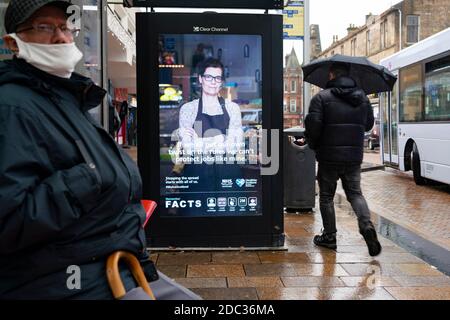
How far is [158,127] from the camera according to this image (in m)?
5.25

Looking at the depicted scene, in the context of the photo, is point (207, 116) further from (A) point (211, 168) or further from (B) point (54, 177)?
(B) point (54, 177)

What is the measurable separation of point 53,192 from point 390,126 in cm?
1434

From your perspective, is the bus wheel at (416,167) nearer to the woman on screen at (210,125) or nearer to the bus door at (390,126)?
the bus door at (390,126)

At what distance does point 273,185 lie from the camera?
5383mm

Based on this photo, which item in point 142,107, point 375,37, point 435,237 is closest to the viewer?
point 142,107

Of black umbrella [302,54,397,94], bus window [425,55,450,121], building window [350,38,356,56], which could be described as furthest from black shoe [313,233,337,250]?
building window [350,38,356,56]

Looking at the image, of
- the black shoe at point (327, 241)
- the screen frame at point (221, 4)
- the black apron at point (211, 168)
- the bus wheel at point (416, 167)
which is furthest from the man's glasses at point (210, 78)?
the bus wheel at point (416, 167)

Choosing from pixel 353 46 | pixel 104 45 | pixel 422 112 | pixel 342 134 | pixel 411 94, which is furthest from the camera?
pixel 353 46

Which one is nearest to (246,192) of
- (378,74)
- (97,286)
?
(378,74)

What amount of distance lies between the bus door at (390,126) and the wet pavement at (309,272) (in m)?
8.05

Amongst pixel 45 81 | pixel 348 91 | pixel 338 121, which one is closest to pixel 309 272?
pixel 338 121

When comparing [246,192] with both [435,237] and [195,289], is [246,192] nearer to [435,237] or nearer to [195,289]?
[195,289]

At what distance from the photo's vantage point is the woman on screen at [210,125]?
5246 millimetres

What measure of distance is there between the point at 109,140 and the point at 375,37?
50726 mm
